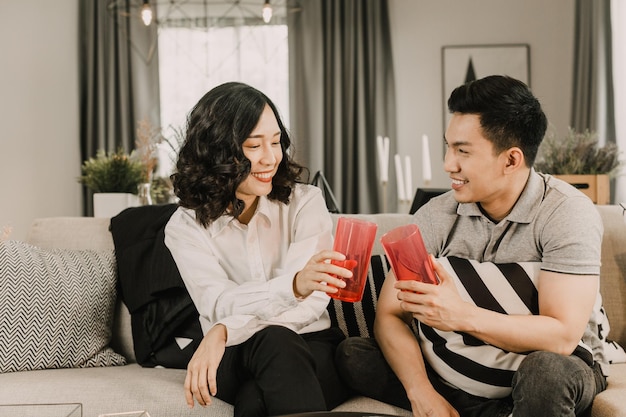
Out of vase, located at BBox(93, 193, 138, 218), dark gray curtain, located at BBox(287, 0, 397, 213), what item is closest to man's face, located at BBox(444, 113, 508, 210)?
vase, located at BBox(93, 193, 138, 218)

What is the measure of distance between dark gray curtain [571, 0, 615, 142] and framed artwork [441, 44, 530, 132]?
0.44m

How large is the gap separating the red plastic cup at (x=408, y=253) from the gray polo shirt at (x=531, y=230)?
33 cm

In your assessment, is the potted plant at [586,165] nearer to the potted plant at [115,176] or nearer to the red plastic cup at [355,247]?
the potted plant at [115,176]

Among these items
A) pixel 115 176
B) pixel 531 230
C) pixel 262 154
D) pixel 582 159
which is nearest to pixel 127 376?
pixel 262 154

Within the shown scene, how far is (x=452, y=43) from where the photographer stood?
5.13 m

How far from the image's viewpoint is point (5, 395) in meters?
1.65

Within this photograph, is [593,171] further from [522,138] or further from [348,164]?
[348,164]

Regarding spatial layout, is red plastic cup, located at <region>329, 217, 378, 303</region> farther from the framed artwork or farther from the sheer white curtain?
the framed artwork

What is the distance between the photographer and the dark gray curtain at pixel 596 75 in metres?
4.49

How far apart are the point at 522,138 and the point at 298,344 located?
69 cm

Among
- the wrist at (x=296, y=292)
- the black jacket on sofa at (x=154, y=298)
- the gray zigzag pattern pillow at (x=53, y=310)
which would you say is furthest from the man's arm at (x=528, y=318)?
the gray zigzag pattern pillow at (x=53, y=310)

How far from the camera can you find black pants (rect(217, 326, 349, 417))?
1366mm

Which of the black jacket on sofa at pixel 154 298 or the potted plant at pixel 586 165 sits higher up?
the potted plant at pixel 586 165

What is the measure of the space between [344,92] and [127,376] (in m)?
3.68
